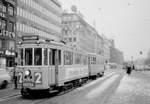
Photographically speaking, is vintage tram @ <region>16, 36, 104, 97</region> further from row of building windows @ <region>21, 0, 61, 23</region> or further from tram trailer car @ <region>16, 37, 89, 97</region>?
row of building windows @ <region>21, 0, 61, 23</region>

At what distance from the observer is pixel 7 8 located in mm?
41750

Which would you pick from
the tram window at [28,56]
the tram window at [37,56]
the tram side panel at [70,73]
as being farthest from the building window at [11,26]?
the tram window at [37,56]

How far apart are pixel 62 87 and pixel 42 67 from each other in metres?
3.21

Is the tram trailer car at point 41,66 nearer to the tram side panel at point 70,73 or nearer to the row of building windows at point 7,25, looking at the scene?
the tram side panel at point 70,73

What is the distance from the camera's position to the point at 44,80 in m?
13.6

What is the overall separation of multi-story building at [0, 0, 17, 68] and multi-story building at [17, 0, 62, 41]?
2.02 metres

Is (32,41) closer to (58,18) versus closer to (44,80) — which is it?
(44,80)

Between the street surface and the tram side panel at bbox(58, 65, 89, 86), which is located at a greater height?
the tram side panel at bbox(58, 65, 89, 86)

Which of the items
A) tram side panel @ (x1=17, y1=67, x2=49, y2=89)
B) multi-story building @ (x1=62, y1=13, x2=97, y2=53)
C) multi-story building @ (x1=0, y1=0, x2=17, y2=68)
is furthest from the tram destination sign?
multi-story building @ (x1=62, y1=13, x2=97, y2=53)

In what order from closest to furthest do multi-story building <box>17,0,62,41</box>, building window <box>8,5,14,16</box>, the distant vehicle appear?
the distant vehicle → building window <box>8,5,14,16</box> → multi-story building <box>17,0,62,41</box>

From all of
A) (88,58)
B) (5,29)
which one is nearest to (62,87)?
(88,58)

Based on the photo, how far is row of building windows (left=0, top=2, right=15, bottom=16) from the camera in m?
40.2

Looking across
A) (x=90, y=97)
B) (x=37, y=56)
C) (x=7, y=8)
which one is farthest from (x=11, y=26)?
(x=90, y=97)

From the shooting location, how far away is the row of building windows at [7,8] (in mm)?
40169
